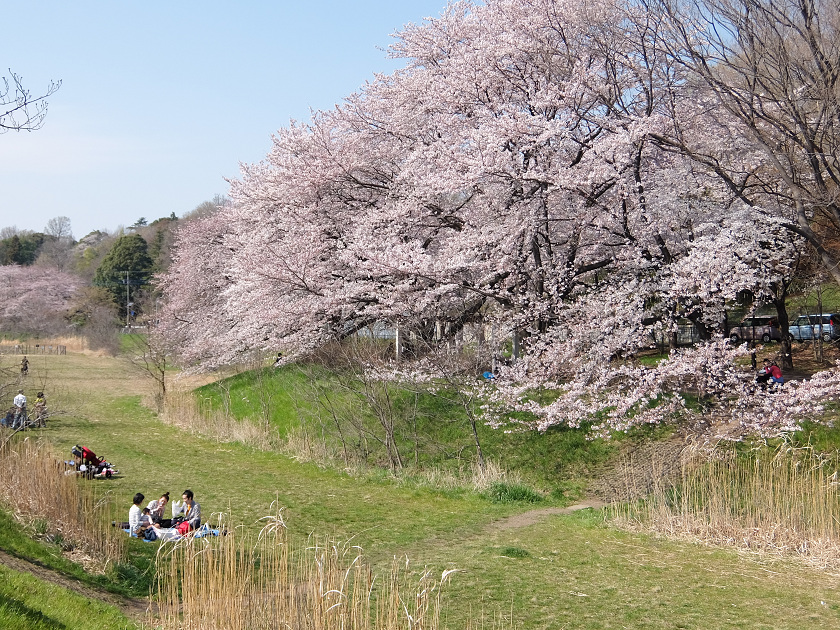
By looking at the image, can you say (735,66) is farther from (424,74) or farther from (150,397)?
(150,397)

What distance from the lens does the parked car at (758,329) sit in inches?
780

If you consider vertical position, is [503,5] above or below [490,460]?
above

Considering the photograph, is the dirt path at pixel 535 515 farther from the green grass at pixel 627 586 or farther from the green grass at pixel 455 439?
the green grass at pixel 627 586

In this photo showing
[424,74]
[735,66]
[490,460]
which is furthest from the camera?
[424,74]

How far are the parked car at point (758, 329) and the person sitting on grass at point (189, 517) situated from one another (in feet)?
46.4

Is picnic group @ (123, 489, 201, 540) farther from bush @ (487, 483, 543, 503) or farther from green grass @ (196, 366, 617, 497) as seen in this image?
green grass @ (196, 366, 617, 497)

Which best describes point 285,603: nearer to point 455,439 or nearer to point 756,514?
point 756,514

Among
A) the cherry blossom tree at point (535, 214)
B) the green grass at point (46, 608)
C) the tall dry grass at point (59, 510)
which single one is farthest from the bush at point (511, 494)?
the green grass at point (46, 608)

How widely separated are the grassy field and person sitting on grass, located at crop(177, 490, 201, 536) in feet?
1.48

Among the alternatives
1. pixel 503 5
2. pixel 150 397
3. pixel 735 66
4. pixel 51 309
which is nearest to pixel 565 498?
pixel 735 66

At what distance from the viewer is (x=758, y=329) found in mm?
24172

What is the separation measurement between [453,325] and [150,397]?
12067 millimetres

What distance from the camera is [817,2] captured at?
39.5 feet

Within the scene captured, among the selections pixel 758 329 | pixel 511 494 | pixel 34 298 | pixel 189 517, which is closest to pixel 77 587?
pixel 189 517
